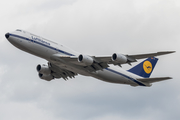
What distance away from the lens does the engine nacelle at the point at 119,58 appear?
42584 millimetres

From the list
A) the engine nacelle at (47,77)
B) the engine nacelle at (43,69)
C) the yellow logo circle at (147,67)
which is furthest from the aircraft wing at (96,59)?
the yellow logo circle at (147,67)

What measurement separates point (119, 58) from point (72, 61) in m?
Result: 6.43

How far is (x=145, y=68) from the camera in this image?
184ft

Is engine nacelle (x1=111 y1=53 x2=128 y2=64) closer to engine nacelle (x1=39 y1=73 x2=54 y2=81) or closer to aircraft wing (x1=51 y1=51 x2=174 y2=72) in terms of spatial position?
aircraft wing (x1=51 y1=51 x2=174 y2=72)

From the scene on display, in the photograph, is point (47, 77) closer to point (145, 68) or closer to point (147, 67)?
point (145, 68)

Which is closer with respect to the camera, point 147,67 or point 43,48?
point 43,48

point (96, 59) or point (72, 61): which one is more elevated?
point (96, 59)

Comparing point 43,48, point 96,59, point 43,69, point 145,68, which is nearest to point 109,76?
point 96,59

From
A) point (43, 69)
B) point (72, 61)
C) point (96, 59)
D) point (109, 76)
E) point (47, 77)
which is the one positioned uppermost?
point (96, 59)

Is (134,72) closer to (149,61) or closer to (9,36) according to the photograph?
(149,61)

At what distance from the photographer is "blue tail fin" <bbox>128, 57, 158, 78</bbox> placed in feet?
179

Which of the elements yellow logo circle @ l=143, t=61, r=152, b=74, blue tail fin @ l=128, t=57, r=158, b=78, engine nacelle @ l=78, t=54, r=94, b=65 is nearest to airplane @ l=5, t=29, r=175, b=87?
engine nacelle @ l=78, t=54, r=94, b=65

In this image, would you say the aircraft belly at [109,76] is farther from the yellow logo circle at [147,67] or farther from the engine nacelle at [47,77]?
the engine nacelle at [47,77]

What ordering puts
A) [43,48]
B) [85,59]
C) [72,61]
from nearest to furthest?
1. [43,48]
2. [85,59]
3. [72,61]
